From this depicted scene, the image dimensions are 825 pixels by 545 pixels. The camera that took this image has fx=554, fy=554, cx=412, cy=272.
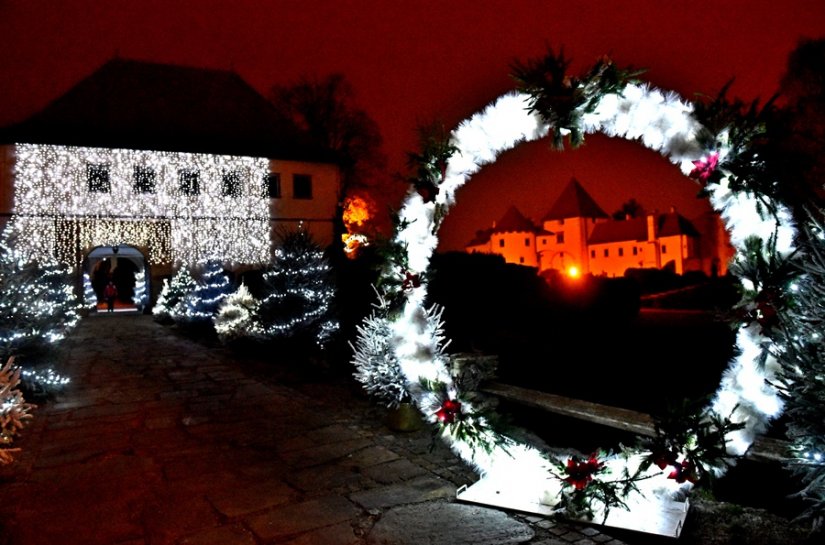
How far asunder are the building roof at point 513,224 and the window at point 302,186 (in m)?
46.3

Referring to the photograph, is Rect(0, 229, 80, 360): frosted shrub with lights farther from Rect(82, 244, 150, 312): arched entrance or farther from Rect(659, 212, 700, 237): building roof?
Rect(659, 212, 700, 237): building roof

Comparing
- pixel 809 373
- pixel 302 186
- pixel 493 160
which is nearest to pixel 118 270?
pixel 302 186

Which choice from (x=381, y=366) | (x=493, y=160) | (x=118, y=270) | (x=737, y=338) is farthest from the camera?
(x=118, y=270)

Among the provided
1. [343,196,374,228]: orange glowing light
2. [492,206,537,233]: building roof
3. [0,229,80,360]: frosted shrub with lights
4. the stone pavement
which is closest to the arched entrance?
[343,196,374,228]: orange glowing light

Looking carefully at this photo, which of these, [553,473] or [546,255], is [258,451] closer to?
[553,473]

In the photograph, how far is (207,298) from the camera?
52.3ft

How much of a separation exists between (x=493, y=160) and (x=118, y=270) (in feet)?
108

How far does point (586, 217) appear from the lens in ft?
221

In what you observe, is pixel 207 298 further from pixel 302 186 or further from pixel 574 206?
pixel 574 206

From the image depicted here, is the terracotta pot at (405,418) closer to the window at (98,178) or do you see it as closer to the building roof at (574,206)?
the window at (98,178)

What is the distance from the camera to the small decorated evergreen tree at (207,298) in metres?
15.7

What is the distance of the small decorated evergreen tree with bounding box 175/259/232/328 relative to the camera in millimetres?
15664

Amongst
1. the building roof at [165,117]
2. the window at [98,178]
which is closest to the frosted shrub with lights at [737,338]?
the window at [98,178]

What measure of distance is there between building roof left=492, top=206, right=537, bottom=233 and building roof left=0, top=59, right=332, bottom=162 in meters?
45.8
